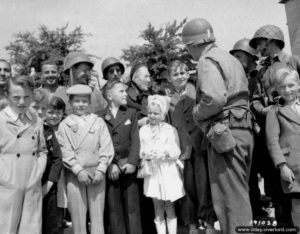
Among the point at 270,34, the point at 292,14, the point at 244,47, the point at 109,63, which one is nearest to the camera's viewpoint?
the point at 270,34

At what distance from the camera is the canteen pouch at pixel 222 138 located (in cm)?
364

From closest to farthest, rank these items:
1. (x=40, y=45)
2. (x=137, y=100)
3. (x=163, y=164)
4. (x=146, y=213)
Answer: (x=163, y=164)
(x=146, y=213)
(x=137, y=100)
(x=40, y=45)

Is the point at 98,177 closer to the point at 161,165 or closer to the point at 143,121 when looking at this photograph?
the point at 161,165

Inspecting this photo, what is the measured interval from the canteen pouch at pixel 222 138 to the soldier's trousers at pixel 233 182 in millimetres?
119

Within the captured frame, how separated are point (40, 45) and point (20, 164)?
12.0 m

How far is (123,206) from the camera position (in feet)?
15.2

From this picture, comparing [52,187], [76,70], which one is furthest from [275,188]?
[76,70]

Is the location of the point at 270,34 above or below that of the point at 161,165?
above

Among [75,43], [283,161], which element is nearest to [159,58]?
[75,43]

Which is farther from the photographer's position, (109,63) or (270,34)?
(109,63)

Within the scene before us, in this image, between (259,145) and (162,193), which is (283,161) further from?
(162,193)

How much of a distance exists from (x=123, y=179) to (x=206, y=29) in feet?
6.96

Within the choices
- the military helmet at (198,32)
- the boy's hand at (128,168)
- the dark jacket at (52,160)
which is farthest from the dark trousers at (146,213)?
the military helmet at (198,32)

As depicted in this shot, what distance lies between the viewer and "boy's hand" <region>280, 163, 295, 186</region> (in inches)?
152
